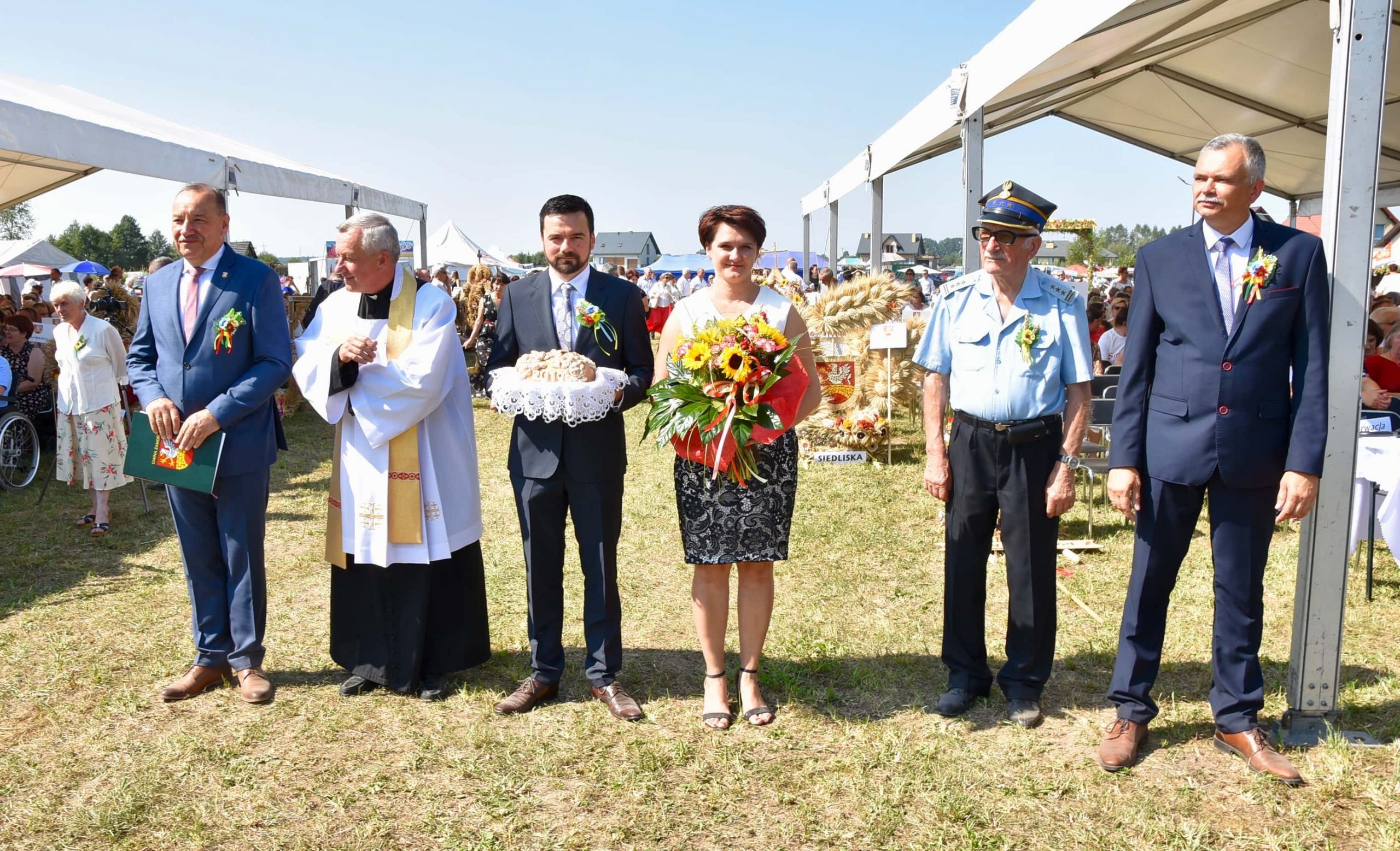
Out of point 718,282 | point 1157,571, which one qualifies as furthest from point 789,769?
point 718,282

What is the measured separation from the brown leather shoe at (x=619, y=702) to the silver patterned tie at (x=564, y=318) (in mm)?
1465

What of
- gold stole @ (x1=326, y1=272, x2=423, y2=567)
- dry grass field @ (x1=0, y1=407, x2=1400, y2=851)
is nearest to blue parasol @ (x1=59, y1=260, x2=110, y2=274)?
dry grass field @ (x1=0, y1=407, x2=1400, y2=851)

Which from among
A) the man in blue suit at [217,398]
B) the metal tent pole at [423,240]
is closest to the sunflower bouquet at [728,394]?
Result: the man in blue suit at [217,398]

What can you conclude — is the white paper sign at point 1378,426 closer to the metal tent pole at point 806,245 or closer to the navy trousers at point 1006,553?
the navy trousers at point 1006,553

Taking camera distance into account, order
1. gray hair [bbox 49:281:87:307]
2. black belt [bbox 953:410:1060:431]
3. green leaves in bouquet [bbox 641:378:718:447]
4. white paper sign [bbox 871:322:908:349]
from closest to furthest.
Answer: green leaves in bouquet [bbox 641:378:718:447] < black belt [bbox 953:410:1060:431] < gray hair [bbox 49:281:87:307] < white paper sign [bbox 871:322:908:349]

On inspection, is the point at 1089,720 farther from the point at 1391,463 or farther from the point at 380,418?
the point at 380,418

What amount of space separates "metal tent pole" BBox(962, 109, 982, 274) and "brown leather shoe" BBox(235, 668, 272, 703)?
476cm

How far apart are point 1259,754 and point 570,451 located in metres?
2.78

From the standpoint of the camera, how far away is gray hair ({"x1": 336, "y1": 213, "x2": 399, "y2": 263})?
13.0 feet

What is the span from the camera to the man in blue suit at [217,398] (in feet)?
13.7

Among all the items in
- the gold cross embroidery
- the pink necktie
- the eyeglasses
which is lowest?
the gold cross embroidery

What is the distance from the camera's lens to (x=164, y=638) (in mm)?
5137

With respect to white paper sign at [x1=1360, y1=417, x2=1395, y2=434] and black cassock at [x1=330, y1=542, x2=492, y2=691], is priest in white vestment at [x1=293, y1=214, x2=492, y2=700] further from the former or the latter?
white paper sign at [x1=1360, y1=417, x2=1395, y2=434]

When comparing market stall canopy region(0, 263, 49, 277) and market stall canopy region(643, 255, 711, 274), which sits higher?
market stall canopy region(643, 255, 711, 274)
